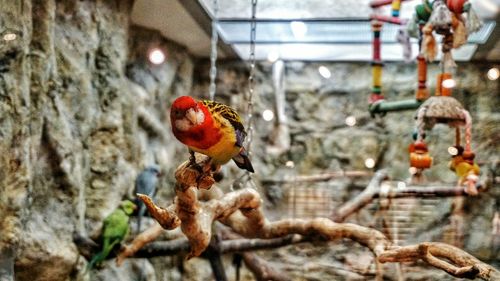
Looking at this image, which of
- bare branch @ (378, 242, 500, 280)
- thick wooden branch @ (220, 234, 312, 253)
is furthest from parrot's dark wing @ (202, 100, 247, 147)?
thick wooden branch @ (220, 234, 312, 253)

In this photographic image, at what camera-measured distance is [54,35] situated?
237 centimetres

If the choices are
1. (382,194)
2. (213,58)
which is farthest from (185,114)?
(382,194)

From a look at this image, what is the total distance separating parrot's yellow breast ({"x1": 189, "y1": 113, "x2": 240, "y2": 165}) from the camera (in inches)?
49.1

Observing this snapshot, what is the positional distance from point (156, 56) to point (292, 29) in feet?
2.35

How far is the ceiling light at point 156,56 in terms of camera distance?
322 centimetres

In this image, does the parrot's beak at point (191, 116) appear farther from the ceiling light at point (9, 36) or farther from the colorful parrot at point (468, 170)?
the colorful parrot at point (468, 170)

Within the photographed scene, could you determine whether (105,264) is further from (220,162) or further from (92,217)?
(220,162)

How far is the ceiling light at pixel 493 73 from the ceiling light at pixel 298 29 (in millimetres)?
1008

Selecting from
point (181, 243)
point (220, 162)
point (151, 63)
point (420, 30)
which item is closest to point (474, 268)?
point (220, 162)

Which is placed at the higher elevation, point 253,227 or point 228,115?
point 228,115

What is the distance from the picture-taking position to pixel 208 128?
3.95 ft

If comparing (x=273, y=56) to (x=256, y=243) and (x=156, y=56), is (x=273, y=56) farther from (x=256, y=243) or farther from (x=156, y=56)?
(x=256, y=243)

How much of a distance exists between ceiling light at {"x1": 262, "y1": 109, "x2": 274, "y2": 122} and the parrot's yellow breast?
247 centimetres

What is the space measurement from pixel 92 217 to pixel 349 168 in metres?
1.58
